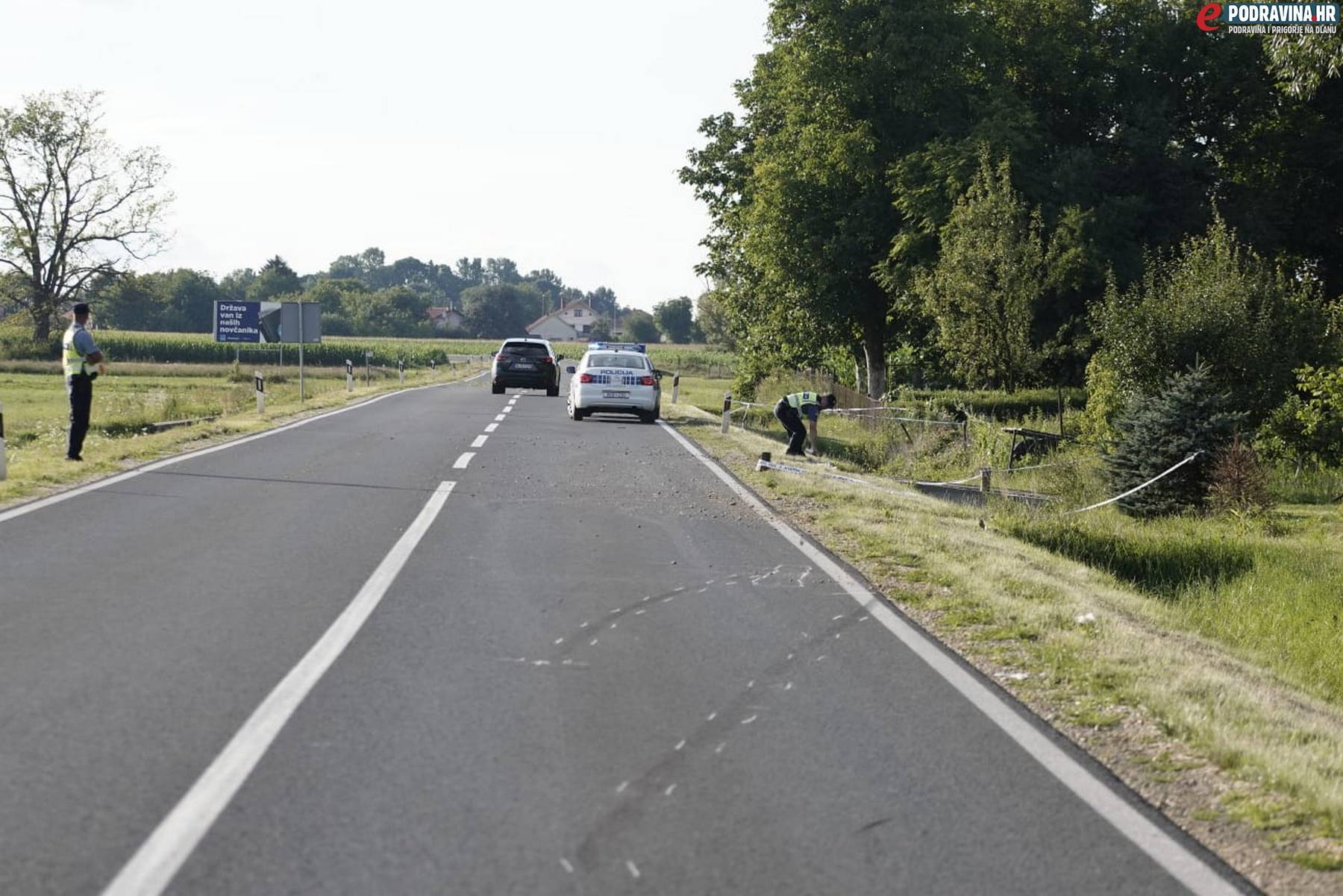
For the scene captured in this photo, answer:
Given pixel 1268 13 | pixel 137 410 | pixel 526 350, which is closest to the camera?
pixel 1268 13

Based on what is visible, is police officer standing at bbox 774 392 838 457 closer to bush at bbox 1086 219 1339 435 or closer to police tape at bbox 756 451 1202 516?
police tape at bbox 756 451 1202 516

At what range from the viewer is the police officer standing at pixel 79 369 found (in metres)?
15.1

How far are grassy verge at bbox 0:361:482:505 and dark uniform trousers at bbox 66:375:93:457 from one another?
0.25 m

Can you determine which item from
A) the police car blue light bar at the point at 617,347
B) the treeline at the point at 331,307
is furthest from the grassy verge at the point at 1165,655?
the treeline at the point at 331,307

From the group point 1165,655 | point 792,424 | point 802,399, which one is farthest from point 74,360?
point 1165,655

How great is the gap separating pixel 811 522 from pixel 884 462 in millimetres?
14652

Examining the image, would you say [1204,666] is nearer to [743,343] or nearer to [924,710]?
[924,710]

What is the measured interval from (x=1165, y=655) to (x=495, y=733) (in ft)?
12.7

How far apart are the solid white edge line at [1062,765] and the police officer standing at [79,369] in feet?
33.7

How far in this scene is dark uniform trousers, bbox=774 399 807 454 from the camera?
66.8ft

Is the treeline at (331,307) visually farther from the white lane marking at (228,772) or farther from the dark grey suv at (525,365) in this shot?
the white lane marking at (228,772)

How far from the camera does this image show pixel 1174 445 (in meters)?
19.0

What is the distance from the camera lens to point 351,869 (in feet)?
12.3

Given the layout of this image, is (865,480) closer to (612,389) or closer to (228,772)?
(612,389)
